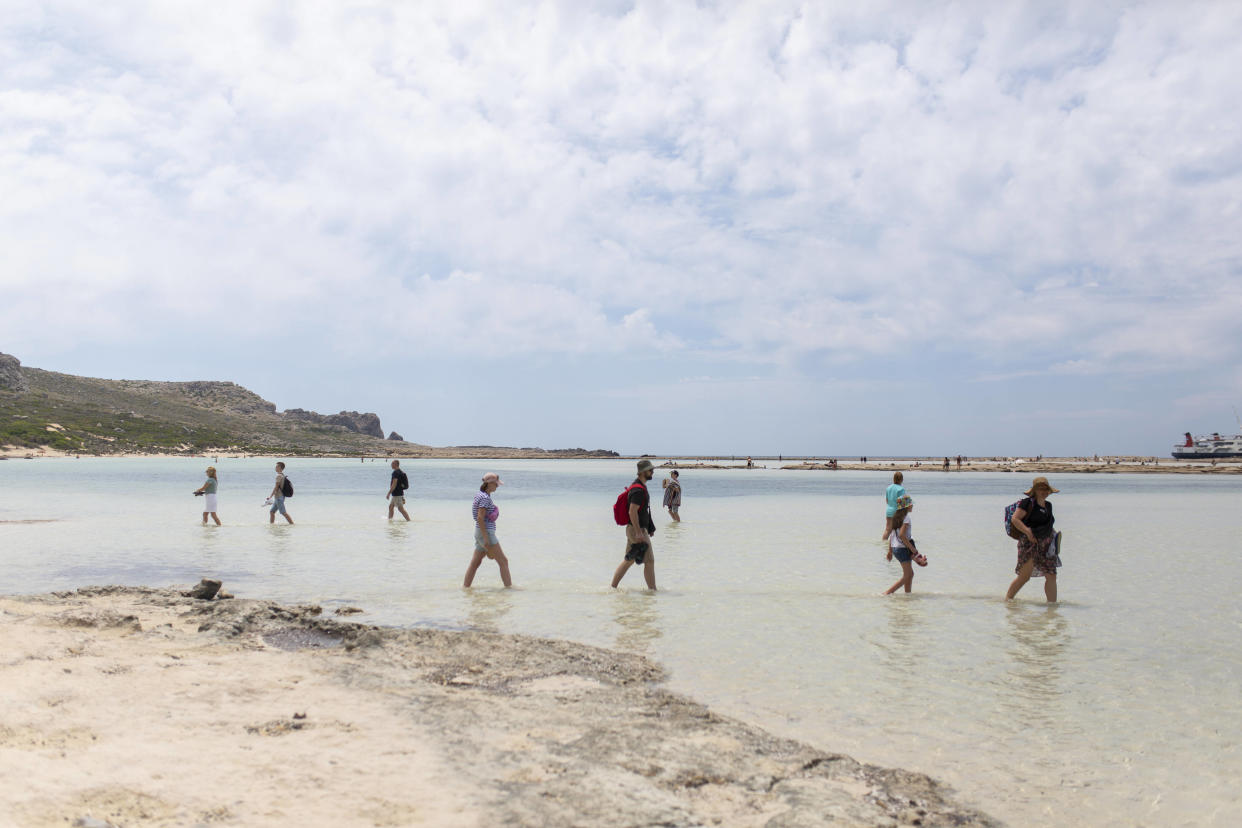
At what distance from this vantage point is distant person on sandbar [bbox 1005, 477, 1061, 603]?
36.5ft

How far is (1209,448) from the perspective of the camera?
11388 cm

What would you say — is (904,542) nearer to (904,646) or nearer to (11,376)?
(904,646)

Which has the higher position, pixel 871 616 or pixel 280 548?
pixel 871 616

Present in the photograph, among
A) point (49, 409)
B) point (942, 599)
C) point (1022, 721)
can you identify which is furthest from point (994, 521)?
point (49, 409)

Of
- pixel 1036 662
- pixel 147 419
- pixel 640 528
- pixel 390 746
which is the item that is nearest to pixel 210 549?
pixel 640 528

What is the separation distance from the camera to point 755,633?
9.77m

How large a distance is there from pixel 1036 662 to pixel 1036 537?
10.7ft

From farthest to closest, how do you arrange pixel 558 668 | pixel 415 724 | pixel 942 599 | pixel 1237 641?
pixel 942 599 < pixel 1237 641 < pixel 558 668 < pixel 415 724

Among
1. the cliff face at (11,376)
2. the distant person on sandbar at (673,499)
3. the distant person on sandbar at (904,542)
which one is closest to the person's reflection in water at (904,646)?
the distant person on sandbar at (904,542)

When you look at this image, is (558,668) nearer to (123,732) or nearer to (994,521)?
(123,732)

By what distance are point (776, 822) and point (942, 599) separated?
8508mm

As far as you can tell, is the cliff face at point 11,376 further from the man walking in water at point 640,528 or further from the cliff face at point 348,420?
the man walking in water at point 640,528

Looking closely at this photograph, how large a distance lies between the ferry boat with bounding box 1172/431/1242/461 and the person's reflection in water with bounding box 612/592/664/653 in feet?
423

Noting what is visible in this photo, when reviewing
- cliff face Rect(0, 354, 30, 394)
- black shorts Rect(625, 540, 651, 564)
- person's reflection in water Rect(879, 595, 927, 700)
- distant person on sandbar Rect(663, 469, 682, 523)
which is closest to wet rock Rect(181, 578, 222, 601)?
black shorts Rect(625, 540, 651, 564)
